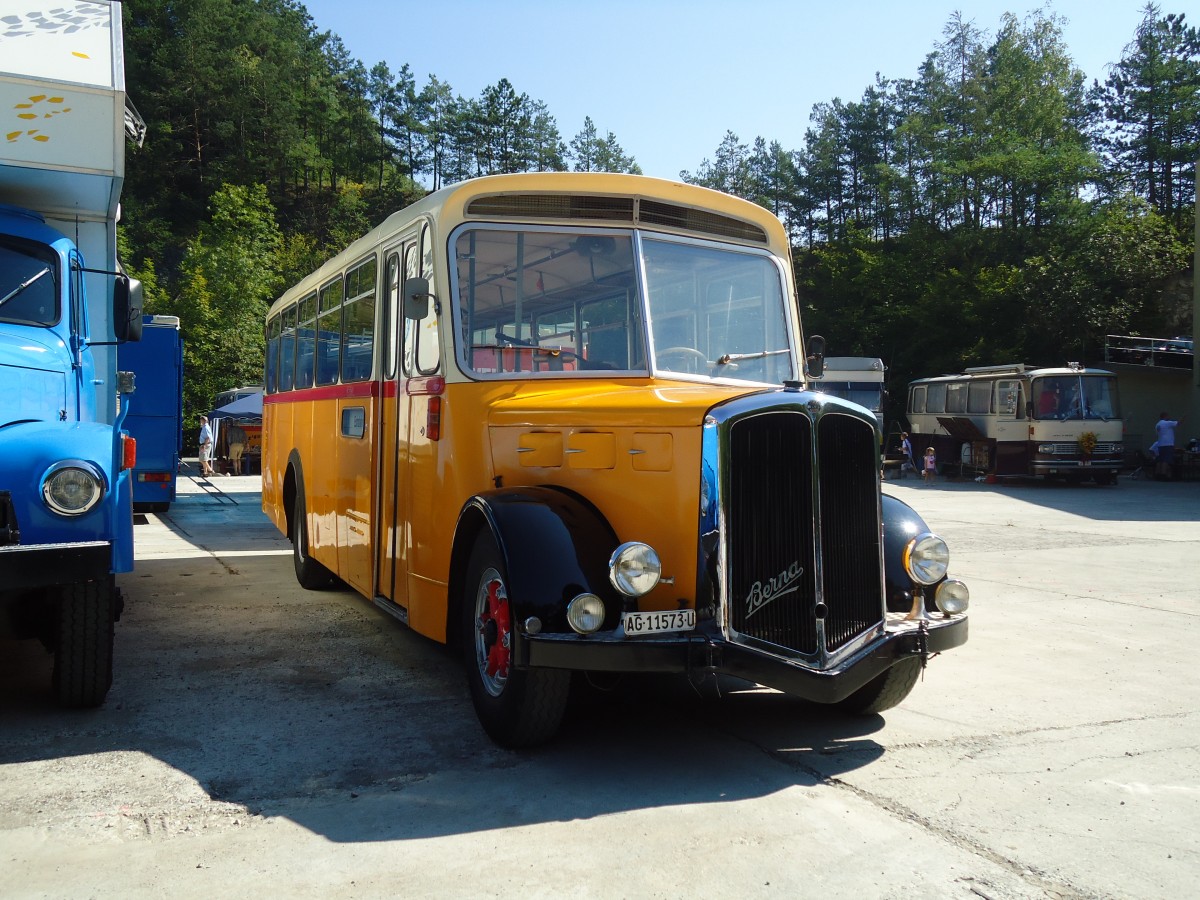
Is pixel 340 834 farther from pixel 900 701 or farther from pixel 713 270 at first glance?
pixel 713 270

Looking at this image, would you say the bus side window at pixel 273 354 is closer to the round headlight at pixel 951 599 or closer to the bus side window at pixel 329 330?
the bus side window at pixel 329 330

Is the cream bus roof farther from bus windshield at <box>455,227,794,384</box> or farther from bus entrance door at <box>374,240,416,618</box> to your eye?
bus entrance door at <box>374,240,416,618</box>

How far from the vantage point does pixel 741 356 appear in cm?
580

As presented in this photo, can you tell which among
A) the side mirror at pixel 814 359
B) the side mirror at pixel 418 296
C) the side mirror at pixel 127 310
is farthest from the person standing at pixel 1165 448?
the side mirror at pixel 127 310

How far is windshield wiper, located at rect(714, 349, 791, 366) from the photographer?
566 cm

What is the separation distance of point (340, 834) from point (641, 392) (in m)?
2.37

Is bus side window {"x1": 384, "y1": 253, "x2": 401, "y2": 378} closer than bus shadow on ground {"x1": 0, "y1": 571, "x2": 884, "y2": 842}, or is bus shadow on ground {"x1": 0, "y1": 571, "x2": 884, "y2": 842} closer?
bus shadow on ground {"x1": 0, "y1": 571, "x2": 884, "y2": 842}

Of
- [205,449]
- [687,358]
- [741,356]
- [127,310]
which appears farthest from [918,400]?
[127,310]

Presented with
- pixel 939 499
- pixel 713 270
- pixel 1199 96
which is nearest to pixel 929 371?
pixel 1199 96

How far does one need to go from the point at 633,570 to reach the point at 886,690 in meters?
1.77

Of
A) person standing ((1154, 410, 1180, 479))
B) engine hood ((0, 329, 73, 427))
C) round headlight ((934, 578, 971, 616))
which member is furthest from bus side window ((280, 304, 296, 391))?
person standing ((1154, 410, 1180, 479))

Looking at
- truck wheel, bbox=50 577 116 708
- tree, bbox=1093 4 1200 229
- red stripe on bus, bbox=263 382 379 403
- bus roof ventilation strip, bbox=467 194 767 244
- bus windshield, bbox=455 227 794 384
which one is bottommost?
truck wheel, bbox=50 577 116 708

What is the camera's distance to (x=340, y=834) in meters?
3.77

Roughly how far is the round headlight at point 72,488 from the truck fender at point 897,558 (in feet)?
12.3
